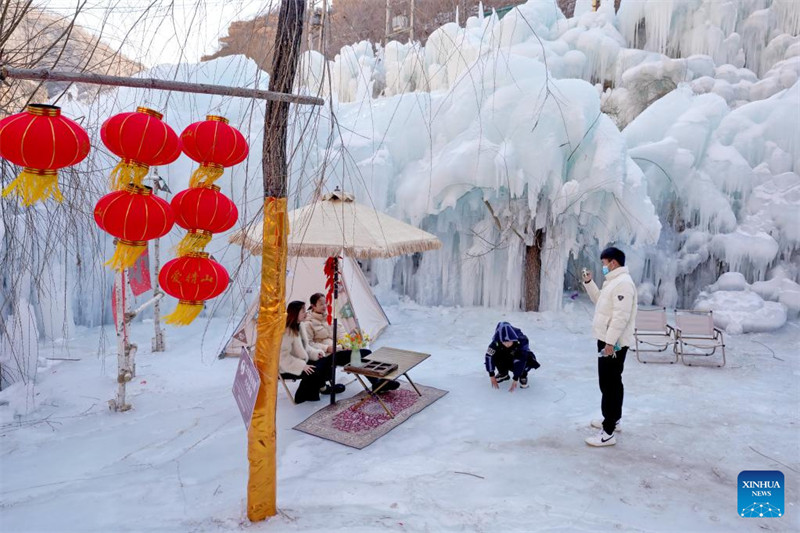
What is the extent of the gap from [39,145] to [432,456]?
3547 mm

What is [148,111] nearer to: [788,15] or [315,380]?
[315,380]

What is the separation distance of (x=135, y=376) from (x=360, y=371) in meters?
3.13

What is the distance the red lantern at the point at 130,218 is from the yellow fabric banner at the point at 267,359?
679 millimetres

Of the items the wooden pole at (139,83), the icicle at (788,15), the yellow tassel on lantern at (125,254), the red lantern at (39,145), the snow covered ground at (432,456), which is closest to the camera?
the wooden pole at (139,83)

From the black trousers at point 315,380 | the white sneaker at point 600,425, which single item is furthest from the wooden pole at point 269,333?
the white sneaker at point 600,425

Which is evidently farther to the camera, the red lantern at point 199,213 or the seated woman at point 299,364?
the seated woman at point 299,364

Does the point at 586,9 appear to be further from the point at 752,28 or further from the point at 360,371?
the point at 360,371

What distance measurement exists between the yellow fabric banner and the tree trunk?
766 centimetres

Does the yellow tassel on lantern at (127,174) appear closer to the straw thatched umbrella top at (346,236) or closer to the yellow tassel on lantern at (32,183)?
the yellow tassel on lantern at (32,183)

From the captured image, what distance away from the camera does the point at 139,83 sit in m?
2.20

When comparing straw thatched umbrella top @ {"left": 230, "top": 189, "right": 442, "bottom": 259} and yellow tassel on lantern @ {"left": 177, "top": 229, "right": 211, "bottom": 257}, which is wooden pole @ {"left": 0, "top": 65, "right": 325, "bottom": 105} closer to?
yellow tassel on lantern @ {"left": 177, "top": 229, "right": 211, "bottom": 257}

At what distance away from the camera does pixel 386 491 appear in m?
3.72

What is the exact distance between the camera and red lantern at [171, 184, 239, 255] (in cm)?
267

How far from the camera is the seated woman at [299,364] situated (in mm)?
5535
